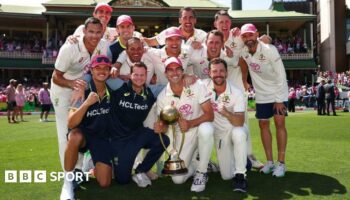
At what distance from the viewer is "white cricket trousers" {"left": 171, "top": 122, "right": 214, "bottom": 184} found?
5316 mm

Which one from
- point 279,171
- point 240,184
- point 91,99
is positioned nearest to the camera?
point 91,99

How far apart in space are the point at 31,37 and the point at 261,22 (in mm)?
22203

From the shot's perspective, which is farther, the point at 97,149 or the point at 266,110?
the point at 266,110

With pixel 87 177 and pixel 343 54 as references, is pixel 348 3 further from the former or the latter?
pixel 87 177

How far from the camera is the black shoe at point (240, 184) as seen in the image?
16.4ft

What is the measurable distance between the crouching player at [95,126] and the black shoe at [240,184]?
1.69 m

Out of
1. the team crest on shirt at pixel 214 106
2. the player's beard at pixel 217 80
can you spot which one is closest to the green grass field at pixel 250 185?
the team crest on shirt at pixel 214 106

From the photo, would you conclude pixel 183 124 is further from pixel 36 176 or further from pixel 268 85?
pixel 36 176

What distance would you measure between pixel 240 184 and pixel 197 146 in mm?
914

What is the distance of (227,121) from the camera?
5.67 metres

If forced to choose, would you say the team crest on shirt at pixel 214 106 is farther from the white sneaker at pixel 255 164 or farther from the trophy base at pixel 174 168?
the white sneaker at pixel 255 164

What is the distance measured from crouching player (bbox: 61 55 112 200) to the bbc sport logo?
0.32 m

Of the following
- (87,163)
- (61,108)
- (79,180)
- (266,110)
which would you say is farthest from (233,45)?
(79,180)

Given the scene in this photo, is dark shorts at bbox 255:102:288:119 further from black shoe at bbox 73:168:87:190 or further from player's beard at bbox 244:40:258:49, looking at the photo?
black shoe at bbox 73:168:87:190
